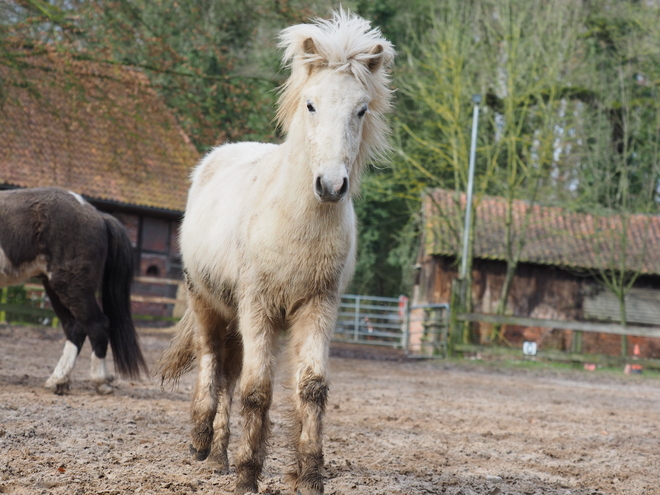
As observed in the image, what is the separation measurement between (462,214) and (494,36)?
19.0 feet

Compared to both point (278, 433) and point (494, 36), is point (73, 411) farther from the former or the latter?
point (494, 36)

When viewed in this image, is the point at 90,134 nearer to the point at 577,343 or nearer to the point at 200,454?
the point at 200,454

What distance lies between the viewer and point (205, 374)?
473 cm

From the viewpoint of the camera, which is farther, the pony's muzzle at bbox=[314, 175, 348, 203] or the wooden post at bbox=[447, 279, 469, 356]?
the wooden post at bbox=[447, 279, 469, 356]

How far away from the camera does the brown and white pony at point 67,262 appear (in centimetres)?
717

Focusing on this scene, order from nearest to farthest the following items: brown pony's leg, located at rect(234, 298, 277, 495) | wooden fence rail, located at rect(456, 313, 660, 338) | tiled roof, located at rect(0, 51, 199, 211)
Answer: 1. brown pony's leg, located at rect(234, 298, 277, 495)
2. tiled roof, located at rect(0, 51, 199, 211)
3. wooden fence rail, located at rect(456, 313, 660, 338)

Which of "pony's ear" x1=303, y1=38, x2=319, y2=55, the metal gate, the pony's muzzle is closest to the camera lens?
the pony's muzzle

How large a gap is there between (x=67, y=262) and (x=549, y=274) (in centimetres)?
2128

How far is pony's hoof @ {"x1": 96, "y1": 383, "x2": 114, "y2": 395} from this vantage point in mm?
7168

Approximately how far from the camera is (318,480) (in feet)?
12.0

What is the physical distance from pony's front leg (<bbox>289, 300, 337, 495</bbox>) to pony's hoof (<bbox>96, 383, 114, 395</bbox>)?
3881 millimetres

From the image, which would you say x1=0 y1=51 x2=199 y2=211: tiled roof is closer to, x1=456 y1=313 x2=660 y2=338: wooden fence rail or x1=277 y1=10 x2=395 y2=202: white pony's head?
x1=456 y1=313 x2=660 y2=338: wooden fence rail

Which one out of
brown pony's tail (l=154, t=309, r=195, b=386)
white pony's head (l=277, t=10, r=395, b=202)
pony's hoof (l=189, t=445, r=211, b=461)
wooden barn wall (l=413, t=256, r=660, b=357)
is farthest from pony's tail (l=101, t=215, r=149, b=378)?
wooden barn wall (l=413, t=256, r=660, b=357)

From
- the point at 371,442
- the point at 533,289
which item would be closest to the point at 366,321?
the point at 533,289
